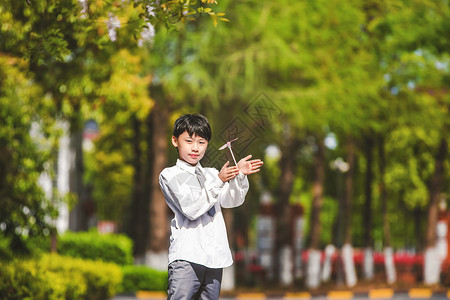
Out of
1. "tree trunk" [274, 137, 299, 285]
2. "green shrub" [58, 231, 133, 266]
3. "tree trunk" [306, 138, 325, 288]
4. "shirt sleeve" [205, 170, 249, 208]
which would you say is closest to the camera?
→ "shirt sleeve" [205, 170, 249, 208]

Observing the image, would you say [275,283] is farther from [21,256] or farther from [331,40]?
[21,256]

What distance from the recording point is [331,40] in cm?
2192

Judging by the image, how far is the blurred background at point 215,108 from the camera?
942cm

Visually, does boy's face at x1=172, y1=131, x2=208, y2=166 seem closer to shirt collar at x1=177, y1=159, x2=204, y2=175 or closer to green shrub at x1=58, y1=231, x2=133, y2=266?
shirt collar at x1=177, y1=159, x2=204, y2=175

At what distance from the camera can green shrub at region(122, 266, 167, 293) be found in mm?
22250

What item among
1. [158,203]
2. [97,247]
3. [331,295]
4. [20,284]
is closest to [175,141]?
[20,284]

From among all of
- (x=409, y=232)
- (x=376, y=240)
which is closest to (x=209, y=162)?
(x=409, y=232)

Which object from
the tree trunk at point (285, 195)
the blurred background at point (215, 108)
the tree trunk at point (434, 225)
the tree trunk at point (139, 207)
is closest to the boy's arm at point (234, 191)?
the blurred background at point (215, 108)

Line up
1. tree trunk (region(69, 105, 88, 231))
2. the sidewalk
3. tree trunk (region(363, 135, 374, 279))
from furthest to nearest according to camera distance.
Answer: tree trunk (region(363, 135, 374, 279)) → tree trunk (region(69, 105, 88, 231)) → the sidewalk

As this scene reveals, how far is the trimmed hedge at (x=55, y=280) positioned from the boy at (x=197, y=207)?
5.23 meters

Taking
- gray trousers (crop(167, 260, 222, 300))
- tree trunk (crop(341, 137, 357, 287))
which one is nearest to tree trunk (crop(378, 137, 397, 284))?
tree trunk (crop(341, 137, 357, 287))

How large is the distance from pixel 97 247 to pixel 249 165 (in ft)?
58.7

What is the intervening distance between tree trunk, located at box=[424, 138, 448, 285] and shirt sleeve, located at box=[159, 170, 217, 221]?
871 inches

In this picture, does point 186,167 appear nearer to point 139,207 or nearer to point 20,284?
point 20,284
